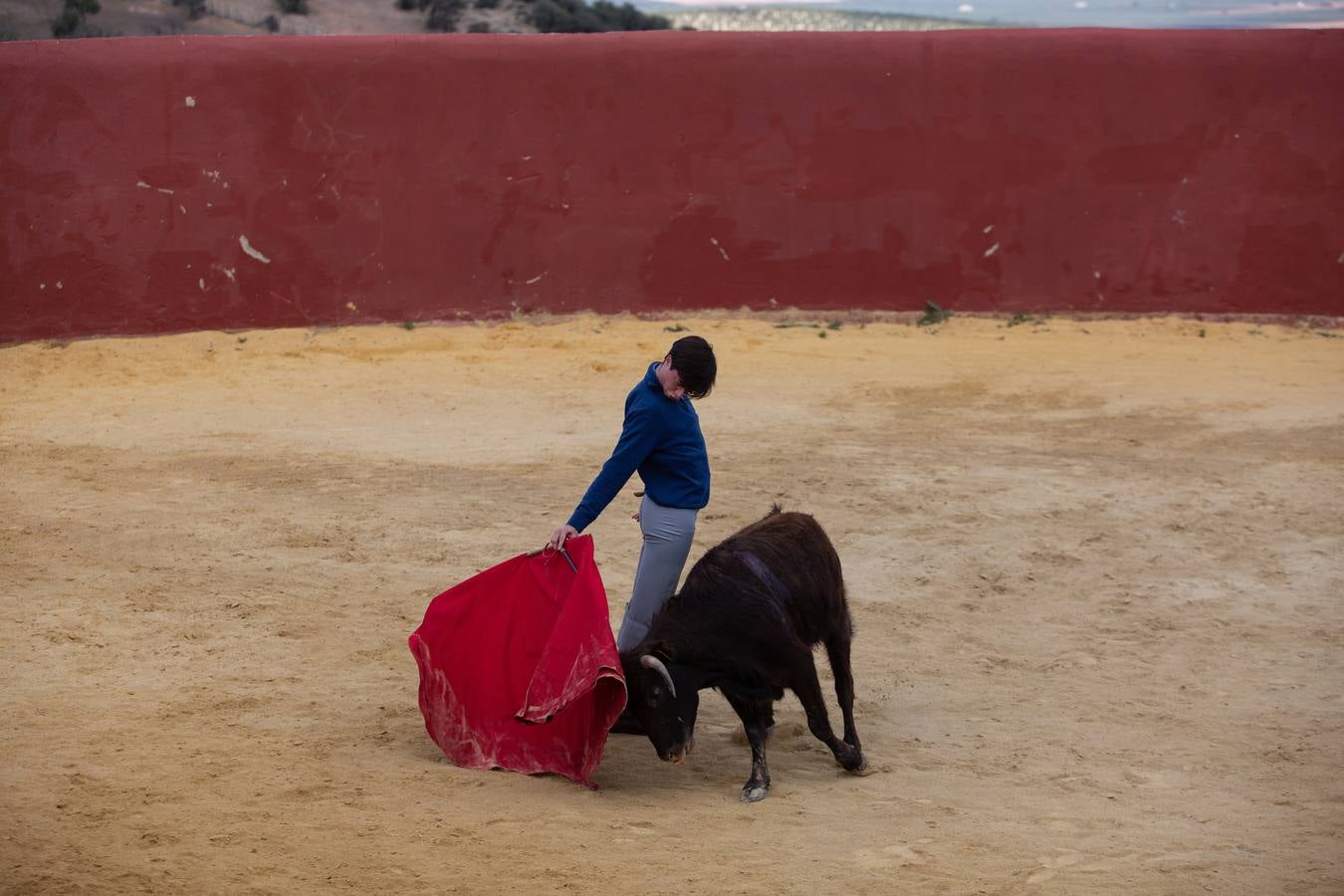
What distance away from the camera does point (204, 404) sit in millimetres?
11680

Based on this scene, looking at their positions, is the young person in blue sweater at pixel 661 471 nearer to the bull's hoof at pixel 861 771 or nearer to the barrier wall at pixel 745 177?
the bull's hoof at pixel 861 771

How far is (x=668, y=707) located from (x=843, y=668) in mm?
809

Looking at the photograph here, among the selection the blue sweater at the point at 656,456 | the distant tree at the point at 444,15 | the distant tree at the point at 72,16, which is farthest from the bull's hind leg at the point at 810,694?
the distant tree at the point at 444,15

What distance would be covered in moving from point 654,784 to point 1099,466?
211 inches

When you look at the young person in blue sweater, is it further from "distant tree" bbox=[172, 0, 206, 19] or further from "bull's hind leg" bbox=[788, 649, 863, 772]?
"distant tree" bbox=[172, 0, 206, 19]

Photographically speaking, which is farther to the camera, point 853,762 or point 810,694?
point 853,762

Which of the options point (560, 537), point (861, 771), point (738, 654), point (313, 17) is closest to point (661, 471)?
point (560, 537)

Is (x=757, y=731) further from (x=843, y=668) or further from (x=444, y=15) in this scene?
(x=444, y=15)

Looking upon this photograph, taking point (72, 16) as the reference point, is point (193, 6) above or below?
above

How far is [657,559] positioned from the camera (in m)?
5.59

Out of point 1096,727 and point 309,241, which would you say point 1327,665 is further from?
point 309,241

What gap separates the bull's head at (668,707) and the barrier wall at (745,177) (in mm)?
9814

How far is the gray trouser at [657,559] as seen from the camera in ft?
18.2

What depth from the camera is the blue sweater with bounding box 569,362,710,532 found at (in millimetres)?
5383
